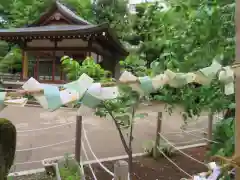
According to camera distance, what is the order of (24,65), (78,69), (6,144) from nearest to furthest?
(6,144) → (78,69) → (24,65)

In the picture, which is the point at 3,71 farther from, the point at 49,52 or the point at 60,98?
the point at 60,98

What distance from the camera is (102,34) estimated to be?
792 cm

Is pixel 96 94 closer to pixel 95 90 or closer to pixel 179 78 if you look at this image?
pixel 95 90

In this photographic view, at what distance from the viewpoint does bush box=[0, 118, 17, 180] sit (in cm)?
124

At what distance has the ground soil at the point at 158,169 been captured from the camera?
263cm

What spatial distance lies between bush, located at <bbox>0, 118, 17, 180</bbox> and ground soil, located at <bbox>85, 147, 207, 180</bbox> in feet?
4.60

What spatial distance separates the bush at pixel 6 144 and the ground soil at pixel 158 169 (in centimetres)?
140

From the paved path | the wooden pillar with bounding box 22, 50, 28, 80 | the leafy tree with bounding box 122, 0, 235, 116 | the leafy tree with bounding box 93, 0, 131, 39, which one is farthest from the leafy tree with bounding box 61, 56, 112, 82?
the leafy tree with bounding box 93, 0, 131, 39

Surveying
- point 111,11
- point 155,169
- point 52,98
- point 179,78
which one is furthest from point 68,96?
point 111,11

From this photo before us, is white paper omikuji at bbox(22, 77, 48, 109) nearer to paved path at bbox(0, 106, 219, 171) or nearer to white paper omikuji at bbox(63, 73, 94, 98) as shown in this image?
white paper omikuji at bbox(63, 73, 94, 98)

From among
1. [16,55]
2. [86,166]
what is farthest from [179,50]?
[16,55]

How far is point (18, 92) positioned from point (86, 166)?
2.52 m

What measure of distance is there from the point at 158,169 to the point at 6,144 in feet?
6.40

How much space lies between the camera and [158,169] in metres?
2.84
